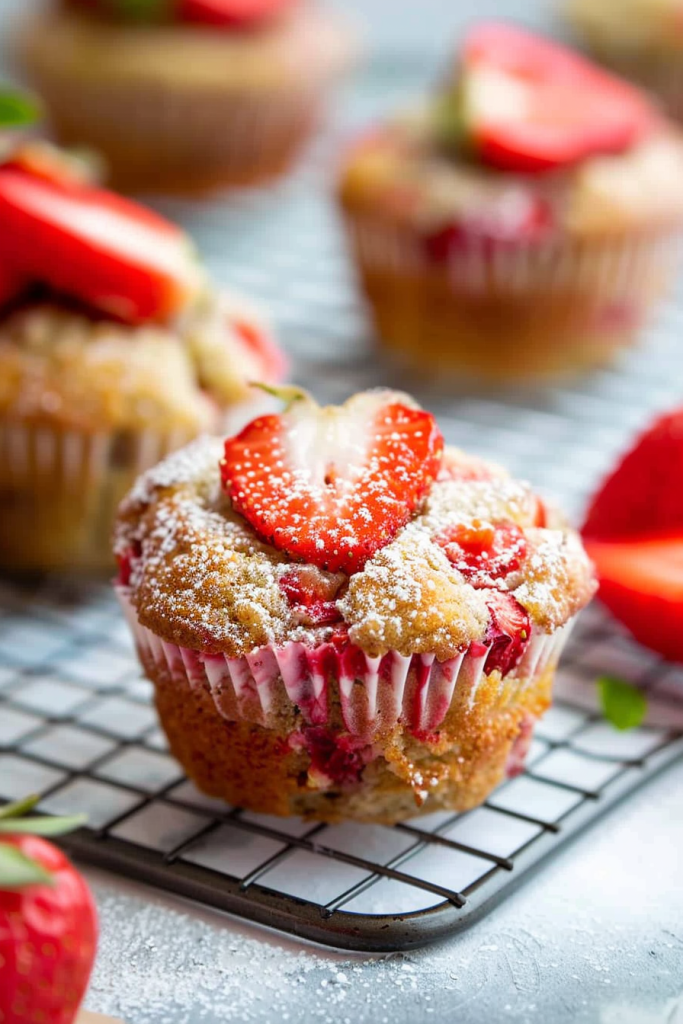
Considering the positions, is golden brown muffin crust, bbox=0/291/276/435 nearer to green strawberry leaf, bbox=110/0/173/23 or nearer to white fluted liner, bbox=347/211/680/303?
white fluted liner, bbox=347/211/680/303

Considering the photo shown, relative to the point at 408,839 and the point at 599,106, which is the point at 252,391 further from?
the point at 599,106

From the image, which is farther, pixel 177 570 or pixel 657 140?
pixel 657 140

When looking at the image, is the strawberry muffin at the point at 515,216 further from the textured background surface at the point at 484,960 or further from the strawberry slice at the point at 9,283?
the textured background surface at the point at 484,960

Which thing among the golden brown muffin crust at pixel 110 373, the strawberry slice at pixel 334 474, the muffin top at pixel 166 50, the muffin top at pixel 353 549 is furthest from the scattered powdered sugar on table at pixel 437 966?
the muffin top at pixel 166 50

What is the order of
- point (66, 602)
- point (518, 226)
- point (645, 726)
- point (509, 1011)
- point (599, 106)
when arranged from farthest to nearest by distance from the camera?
point (599, 106) < point (518, 226) < point (66, 602) < point (645, 726) < point (509, 1011)

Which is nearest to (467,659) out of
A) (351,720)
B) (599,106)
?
(351,720)

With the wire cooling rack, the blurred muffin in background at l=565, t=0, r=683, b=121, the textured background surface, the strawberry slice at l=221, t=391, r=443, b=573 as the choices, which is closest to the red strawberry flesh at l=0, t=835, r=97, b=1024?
the textured background surface

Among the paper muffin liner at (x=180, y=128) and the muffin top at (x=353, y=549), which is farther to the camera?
the paper muffin liner at (x=180, y=128)

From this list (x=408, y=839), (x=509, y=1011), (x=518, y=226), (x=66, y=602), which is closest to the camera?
(x=509, y=1011)
